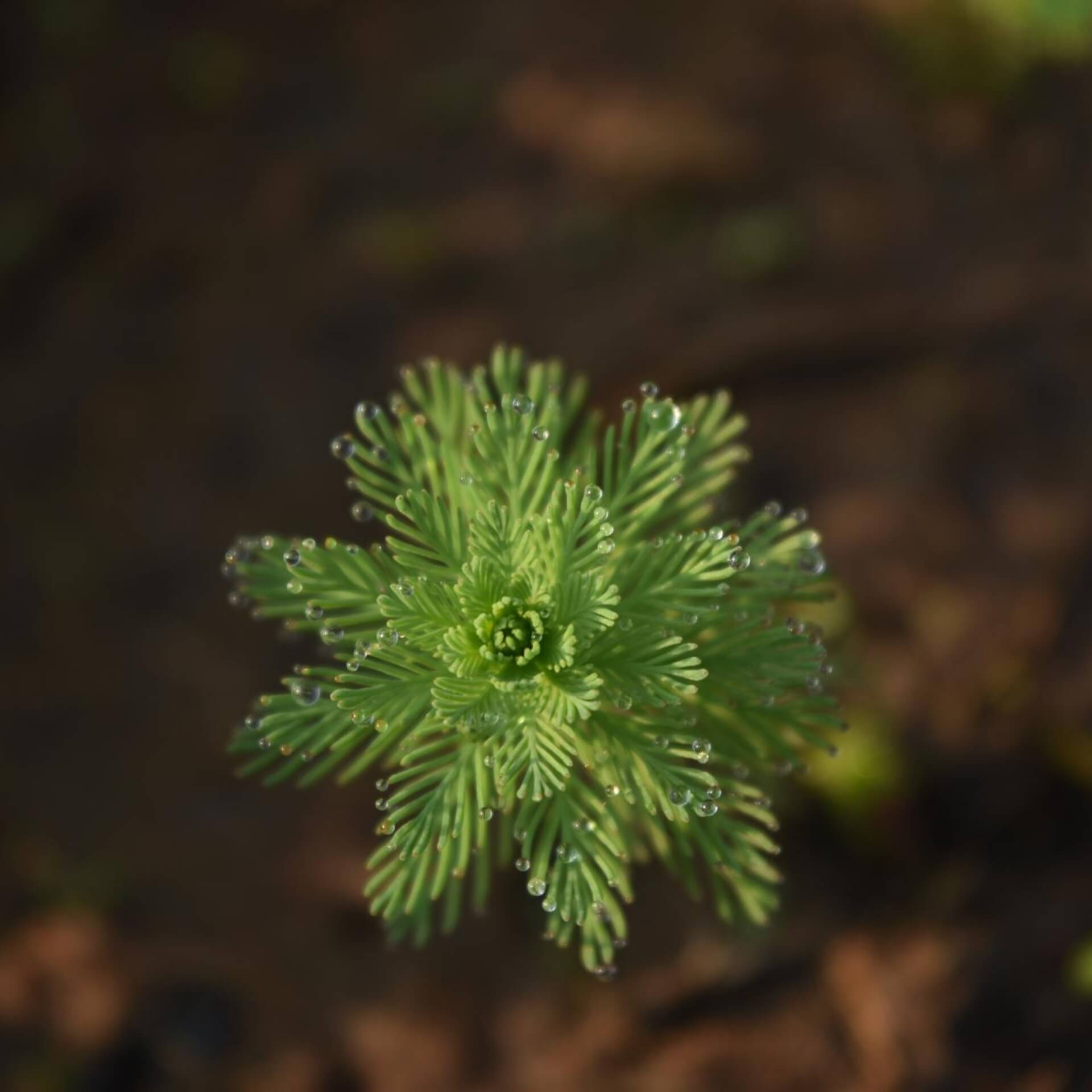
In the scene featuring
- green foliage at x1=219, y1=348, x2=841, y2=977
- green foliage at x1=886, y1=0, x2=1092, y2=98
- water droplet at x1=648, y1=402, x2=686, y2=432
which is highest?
green foliage at x1=886, y1=0, x2=1092, y2=98

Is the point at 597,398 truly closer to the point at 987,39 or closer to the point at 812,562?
the point at 987,39

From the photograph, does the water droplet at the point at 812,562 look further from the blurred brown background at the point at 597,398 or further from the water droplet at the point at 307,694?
the blurred brown background at the point at 597,398

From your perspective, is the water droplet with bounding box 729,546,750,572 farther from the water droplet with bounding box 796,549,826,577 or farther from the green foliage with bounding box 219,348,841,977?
the water droplet with bounding box 796,549,826,577

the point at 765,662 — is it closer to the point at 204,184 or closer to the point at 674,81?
the point at 674,81

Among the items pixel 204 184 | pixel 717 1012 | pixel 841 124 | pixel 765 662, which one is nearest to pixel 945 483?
pixel 841 124

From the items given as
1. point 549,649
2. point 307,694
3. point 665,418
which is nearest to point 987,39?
point 665,418

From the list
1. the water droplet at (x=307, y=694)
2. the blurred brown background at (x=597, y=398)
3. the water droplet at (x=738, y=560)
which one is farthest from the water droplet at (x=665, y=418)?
the blurred brown background at (x=597, y=398)

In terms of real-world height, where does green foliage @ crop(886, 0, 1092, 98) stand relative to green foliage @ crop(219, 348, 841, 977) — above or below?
above

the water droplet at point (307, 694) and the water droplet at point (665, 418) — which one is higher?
the water droplet at point (665, 418)

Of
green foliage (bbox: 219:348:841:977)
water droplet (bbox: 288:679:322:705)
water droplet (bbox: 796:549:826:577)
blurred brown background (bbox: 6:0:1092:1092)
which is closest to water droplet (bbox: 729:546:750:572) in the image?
green foliage (bbox: 219:348:841:977)
